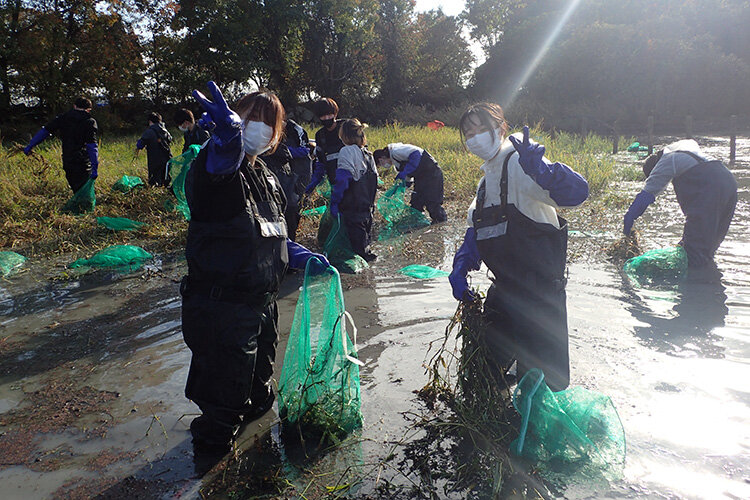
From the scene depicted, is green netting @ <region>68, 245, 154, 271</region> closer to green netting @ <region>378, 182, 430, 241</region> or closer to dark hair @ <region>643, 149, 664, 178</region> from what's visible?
green netting @ <region>378, 182, 430, 241</region>

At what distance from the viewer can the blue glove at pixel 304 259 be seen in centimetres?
266

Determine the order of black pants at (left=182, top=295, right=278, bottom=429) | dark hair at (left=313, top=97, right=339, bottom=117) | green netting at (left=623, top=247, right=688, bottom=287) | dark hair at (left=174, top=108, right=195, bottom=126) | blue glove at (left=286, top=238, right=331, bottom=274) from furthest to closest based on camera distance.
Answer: dark hair at (left=174, top=108, right=195, bottom=126) < dark hair at (left=313, top=97, right=339, bottom=117) < green netting at (left=623, top=247, right=688, bottom=287) < blue glove at (left=286, top=238, right=331, bottom=274) < black pants at (left=182, top=295, right=278, bottom=429)

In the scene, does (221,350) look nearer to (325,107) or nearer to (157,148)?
(325,107)

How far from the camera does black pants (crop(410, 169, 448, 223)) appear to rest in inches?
309

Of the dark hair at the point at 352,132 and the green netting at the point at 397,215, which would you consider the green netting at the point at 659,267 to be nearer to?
the dark hair at the point at 352,132

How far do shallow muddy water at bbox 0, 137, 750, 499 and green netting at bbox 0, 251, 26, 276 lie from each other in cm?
40

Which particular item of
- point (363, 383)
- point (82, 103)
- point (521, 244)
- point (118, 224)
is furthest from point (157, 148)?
point (521, 244)

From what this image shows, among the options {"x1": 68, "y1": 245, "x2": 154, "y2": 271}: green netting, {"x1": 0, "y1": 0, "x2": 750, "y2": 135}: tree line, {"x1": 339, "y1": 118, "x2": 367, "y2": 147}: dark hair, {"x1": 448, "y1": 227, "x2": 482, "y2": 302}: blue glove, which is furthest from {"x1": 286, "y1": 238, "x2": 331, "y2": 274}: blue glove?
{"x1": 0, "y1": 0, "x2": 750, "y2": 135}: tree line

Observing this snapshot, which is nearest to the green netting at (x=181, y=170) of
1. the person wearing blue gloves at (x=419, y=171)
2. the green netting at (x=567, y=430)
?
the person wearing blue gloves at (x=419, y=171)

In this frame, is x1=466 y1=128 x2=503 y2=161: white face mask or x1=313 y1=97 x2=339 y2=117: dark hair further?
x1=313 y1=97 x2=339 y2=117: dark hair

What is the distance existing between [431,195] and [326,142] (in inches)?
83.0

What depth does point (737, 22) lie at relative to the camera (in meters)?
24.6

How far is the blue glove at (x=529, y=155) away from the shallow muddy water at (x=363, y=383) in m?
1.32

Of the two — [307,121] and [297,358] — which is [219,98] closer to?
[297,358]
